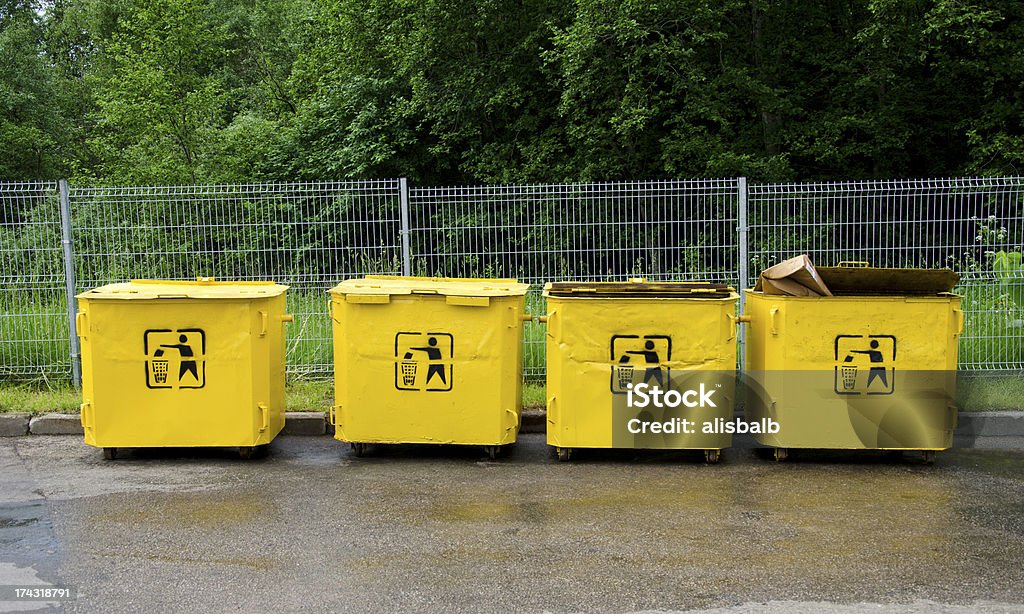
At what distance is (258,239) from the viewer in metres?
9.05

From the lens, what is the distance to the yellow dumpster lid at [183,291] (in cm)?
685

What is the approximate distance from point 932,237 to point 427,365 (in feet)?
16.2

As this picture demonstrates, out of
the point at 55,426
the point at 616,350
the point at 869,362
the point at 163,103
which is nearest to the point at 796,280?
the point at 869,362

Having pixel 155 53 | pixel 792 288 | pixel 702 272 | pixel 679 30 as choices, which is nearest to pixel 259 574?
pixel 792 288

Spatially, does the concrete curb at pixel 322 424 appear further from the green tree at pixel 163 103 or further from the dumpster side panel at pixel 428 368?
the green tree at pixel 163 103

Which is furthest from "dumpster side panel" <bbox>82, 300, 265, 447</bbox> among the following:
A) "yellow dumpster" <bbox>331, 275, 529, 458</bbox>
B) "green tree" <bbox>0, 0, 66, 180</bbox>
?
"green tree" <bbox>0, 0, 66, 180</bbox>

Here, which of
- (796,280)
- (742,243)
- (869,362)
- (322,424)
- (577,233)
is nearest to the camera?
(869,362)

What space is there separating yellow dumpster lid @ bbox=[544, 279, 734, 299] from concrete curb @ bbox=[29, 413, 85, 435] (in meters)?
4.09

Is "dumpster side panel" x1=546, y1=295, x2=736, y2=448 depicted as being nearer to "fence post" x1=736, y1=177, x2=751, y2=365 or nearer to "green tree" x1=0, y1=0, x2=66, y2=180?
"fence post" x1=736, y1=177, x2=751, y2=365

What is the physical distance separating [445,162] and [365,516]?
16442 mm

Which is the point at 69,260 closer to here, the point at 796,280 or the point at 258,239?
the point at 258,239

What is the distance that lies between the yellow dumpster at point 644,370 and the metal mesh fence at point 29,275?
5.05m

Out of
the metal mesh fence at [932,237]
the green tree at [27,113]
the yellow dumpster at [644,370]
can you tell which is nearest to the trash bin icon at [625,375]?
the yellow dumpster at [644,370]

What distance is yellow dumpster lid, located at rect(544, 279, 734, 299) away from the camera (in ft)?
22.6
